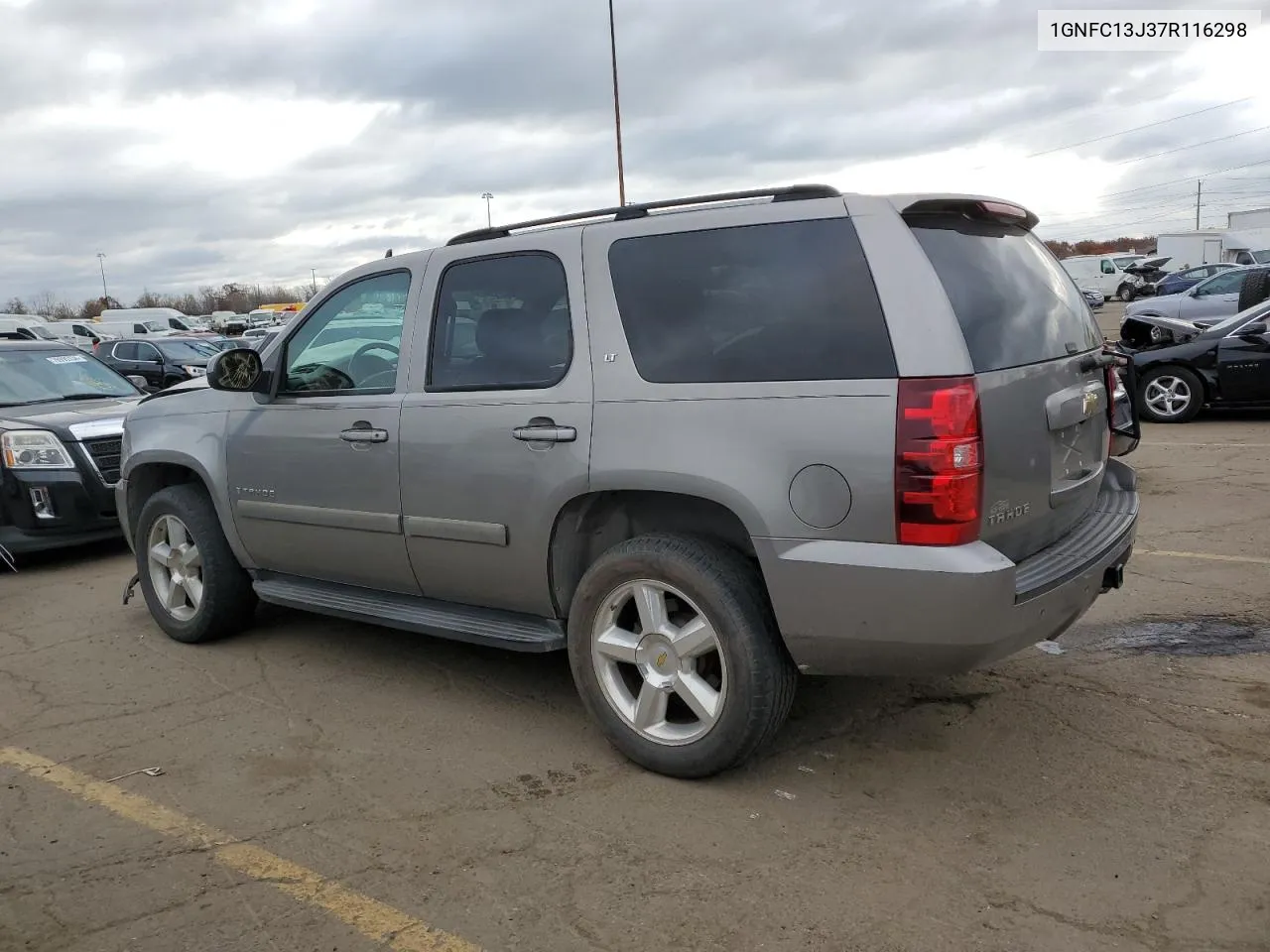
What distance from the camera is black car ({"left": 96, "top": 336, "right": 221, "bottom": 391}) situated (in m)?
19.7

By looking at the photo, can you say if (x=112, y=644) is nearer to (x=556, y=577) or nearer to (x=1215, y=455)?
(x=556, y=577)

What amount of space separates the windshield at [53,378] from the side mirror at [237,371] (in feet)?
14.7

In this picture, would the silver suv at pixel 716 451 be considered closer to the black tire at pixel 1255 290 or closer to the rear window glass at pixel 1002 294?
the rear window glass at pixel 1002 294

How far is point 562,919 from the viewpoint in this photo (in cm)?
276

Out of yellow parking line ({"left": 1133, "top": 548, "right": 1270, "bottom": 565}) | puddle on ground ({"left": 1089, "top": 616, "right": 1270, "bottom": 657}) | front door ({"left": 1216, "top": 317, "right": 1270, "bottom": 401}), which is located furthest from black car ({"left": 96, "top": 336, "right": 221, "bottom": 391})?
puddle on ground ({"left": 1089, "top": 616, "right": 1270, "bottom": 657})

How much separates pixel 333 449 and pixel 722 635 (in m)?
2.02

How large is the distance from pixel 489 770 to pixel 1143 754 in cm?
231

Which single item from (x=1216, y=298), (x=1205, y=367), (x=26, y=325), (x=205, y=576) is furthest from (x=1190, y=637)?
(x=26, y=325)

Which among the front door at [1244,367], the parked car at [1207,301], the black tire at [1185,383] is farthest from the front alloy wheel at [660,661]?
the parked car at [1207,301]

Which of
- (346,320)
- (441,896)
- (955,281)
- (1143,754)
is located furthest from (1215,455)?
(441,896)

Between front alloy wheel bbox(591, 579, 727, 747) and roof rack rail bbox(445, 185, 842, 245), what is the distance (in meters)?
1.37

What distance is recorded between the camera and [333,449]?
4.38 m

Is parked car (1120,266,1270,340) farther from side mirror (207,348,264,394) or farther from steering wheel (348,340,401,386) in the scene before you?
side mirror (207,348,264,394)

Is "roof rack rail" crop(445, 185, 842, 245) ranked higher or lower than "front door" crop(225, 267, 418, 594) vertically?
higher
